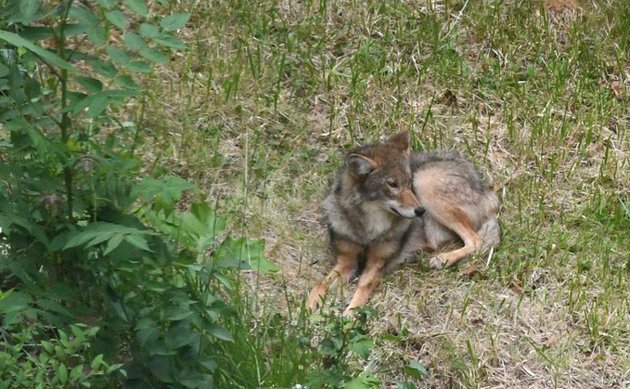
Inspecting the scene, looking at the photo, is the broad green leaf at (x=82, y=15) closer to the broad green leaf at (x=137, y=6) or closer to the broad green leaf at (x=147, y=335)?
the broad green leaf at (x=137, y=6)

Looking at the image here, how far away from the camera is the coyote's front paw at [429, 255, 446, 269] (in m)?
7.93

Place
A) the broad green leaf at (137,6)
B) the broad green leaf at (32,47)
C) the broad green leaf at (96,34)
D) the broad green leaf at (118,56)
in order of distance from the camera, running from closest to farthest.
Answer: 1. the broad green leaf at (32,47)
2. the broad green leaf at (137,6)
3. the broad green leaf at (96,34)
4. the broad green leaf at (118,56)

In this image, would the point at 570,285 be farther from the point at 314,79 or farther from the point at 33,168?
the point at 33,168

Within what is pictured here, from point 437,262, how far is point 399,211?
1.34 feet

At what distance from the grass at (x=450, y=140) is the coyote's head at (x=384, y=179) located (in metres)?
0.40

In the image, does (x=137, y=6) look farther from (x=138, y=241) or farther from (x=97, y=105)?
(x=138, y=241)

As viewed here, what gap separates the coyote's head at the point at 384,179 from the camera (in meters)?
8.05

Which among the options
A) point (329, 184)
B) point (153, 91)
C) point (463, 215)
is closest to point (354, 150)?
point (329, 184)

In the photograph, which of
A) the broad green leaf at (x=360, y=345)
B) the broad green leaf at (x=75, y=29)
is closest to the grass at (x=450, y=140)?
the broad green leaf at (x=360, y=345)

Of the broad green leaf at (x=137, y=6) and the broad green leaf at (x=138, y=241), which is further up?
the broad green leaf at (x=137, y=6)

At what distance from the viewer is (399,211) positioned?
8.09 m

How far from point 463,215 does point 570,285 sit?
1022 mm

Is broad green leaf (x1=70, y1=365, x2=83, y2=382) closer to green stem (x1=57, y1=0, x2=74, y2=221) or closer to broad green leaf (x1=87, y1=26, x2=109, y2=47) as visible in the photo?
green stem (x1=57, y1=0, x2=74, y2=221)

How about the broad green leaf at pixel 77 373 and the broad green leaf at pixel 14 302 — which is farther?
the broad green leaf at pixel 14 302
